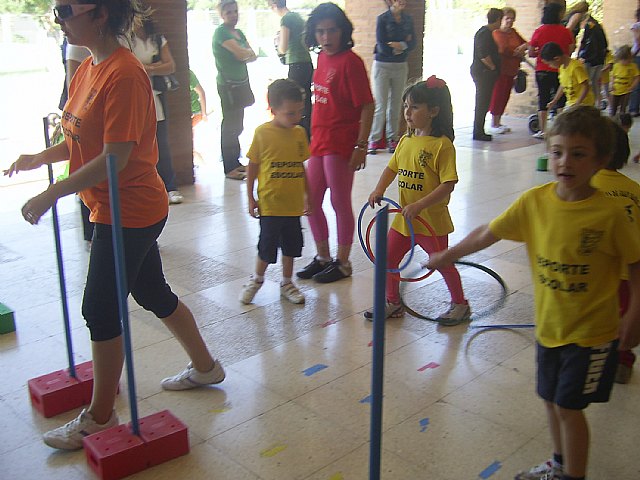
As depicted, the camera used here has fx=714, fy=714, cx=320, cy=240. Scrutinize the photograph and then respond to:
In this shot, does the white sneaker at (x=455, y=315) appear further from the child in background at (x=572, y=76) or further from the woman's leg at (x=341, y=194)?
the child in background at (x=572, y=76)

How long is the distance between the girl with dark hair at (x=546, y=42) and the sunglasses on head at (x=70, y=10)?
7844 millimetres

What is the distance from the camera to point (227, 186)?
697cm

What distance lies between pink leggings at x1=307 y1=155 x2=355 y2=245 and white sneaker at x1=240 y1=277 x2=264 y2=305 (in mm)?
571

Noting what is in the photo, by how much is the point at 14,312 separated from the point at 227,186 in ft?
11.0

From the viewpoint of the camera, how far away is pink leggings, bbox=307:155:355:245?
4.35 metres

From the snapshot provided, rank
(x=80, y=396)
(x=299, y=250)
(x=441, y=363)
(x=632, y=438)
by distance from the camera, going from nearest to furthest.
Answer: (x=632, y=438) → (x=80, y=396) → (x=441, y=363) → (x=299, y=250)

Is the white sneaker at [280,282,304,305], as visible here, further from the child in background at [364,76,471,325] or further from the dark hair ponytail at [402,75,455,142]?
the dark hair ponytail at [402,75,455,142]

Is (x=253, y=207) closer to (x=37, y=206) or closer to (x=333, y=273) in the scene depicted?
(x=333, y=273)

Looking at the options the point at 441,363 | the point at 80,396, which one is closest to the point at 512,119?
the point at 441,363

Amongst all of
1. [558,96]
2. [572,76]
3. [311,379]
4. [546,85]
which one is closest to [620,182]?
[311,379]

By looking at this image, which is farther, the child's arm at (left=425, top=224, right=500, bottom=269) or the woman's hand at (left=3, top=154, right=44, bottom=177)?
the woman's hand at (left=3, top=154, right=44, bottom=177)

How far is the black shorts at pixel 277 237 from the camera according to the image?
3986 mm

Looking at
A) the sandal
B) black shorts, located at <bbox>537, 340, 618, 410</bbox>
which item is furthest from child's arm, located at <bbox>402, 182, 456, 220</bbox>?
the sandal

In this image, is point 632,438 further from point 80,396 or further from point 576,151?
point 80,396
